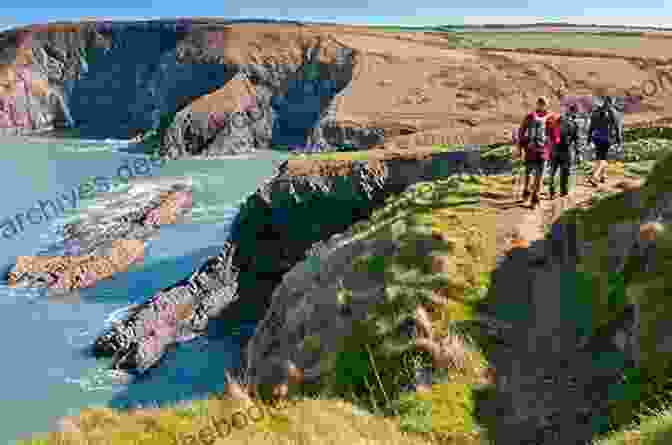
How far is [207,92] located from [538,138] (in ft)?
521

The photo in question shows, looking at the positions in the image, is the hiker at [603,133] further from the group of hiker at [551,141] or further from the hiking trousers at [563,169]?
the hiking trousers at [563,169]

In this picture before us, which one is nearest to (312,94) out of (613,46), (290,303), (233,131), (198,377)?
(233,131)

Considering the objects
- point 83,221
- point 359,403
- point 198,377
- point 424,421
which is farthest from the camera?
point 83,221

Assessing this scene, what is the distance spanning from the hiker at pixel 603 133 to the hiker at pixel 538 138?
3.65 m

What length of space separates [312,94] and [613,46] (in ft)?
278

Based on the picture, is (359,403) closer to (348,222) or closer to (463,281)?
(463,281)

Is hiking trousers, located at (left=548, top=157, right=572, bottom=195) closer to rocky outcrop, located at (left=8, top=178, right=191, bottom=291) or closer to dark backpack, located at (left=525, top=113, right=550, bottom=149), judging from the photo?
dark backpack, located at (left=525, top=113, right=550, bottom=149)

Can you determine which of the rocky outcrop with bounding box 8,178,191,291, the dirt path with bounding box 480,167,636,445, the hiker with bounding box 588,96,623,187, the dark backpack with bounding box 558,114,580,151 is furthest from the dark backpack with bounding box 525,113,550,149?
the rocky outcrop with bounding box 8,178,191,291

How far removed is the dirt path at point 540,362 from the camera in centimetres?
936

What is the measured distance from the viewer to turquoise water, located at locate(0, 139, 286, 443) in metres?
33.5

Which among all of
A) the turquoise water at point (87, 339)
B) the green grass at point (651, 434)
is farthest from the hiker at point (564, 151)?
the turquoise water at point (87, 339)

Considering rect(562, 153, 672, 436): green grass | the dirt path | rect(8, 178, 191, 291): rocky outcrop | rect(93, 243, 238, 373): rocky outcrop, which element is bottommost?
rect(8, 178, 191, 291): rocky outcrop

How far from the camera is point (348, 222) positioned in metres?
52.8

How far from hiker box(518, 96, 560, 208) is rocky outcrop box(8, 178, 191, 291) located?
42030 millimetres
